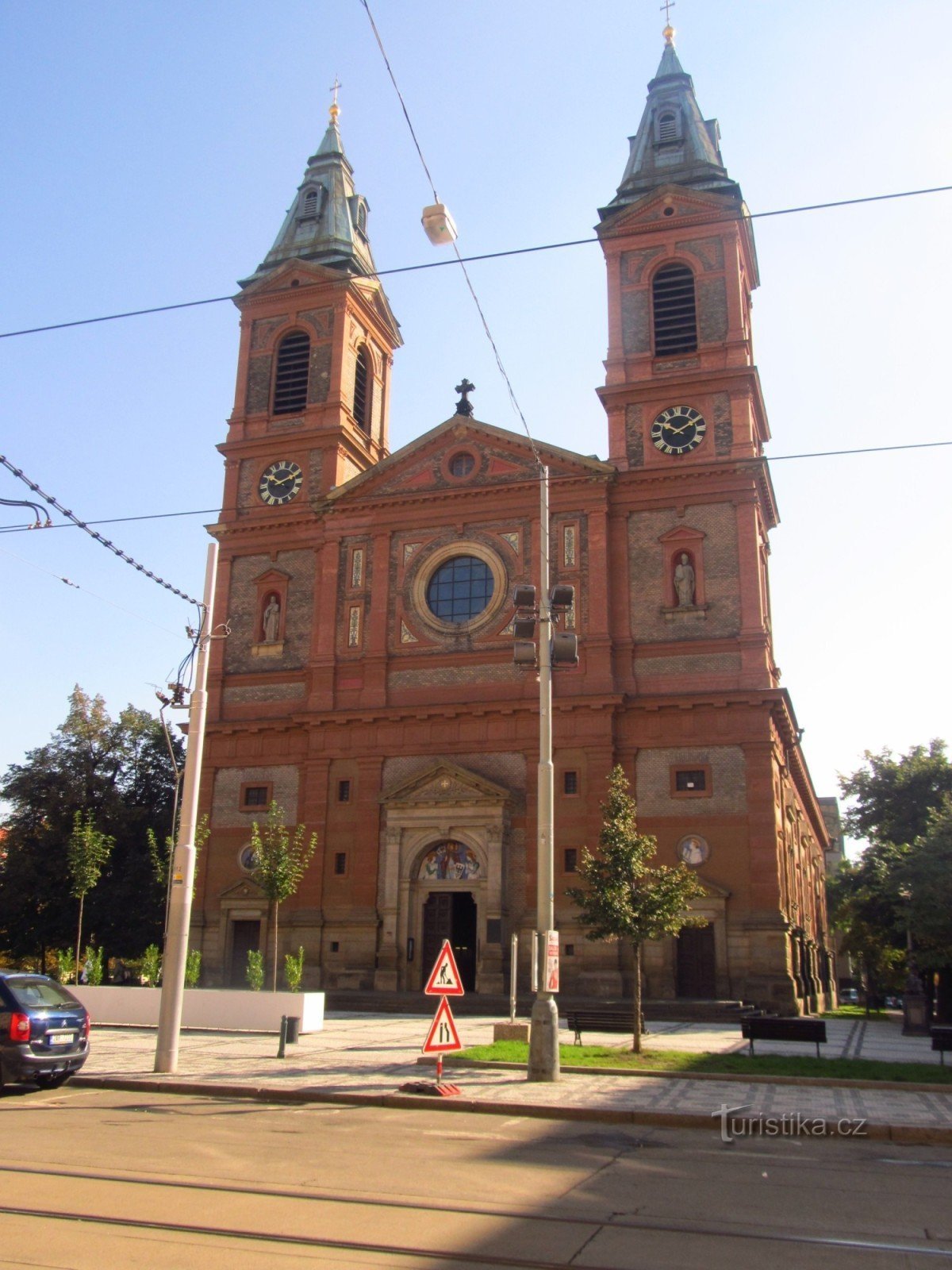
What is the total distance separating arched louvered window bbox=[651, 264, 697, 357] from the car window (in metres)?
29.5

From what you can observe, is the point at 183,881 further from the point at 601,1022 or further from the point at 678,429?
the point at 678,429

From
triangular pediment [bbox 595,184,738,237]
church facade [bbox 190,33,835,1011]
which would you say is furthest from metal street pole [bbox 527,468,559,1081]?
triangular pediment [bbox 595,184,738,237]

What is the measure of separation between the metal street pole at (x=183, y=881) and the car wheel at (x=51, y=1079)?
63.4 inches

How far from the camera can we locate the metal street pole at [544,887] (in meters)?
16.3

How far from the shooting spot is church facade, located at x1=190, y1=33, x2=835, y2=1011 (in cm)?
3269

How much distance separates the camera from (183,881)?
1758cm

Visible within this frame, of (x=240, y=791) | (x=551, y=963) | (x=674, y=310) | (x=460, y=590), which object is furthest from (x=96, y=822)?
(x=551, y=963)

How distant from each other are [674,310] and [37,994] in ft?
103

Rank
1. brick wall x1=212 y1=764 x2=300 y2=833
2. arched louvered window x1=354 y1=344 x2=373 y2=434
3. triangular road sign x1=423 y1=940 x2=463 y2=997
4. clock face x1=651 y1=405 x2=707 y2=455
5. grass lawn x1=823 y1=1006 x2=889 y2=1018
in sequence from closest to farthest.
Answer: triangular road sign x1=423 y1=940 x2=463 y2=997
clock face x1=651 y1=405 x2=707 y2=455
brick wall x1=212 y1=764 x2=300 y2=833
grass lawn x1=823 y1=1006 x2=889 y2=1018
arched louvered window x1=354 y1=344 x2=373 y2=434

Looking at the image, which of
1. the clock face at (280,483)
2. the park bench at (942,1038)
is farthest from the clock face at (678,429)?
the park bench at (942,1038)

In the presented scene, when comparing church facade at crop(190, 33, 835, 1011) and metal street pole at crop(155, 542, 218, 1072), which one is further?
church facade at crop(190, 33, 835, 1011)

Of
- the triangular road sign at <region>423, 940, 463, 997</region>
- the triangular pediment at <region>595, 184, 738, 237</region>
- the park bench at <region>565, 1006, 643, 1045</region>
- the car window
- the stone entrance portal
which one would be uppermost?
the triangular pediment at <region>595, 184, 738, 237</region>

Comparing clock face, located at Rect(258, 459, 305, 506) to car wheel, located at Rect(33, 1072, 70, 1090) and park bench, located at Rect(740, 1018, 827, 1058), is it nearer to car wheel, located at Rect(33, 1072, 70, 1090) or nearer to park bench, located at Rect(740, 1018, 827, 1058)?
park bench, located at Rect(740, 1018, 827, 1058)

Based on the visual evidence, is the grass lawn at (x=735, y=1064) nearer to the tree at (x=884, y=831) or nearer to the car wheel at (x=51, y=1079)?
the car wheel at (x=51, y=1079)
